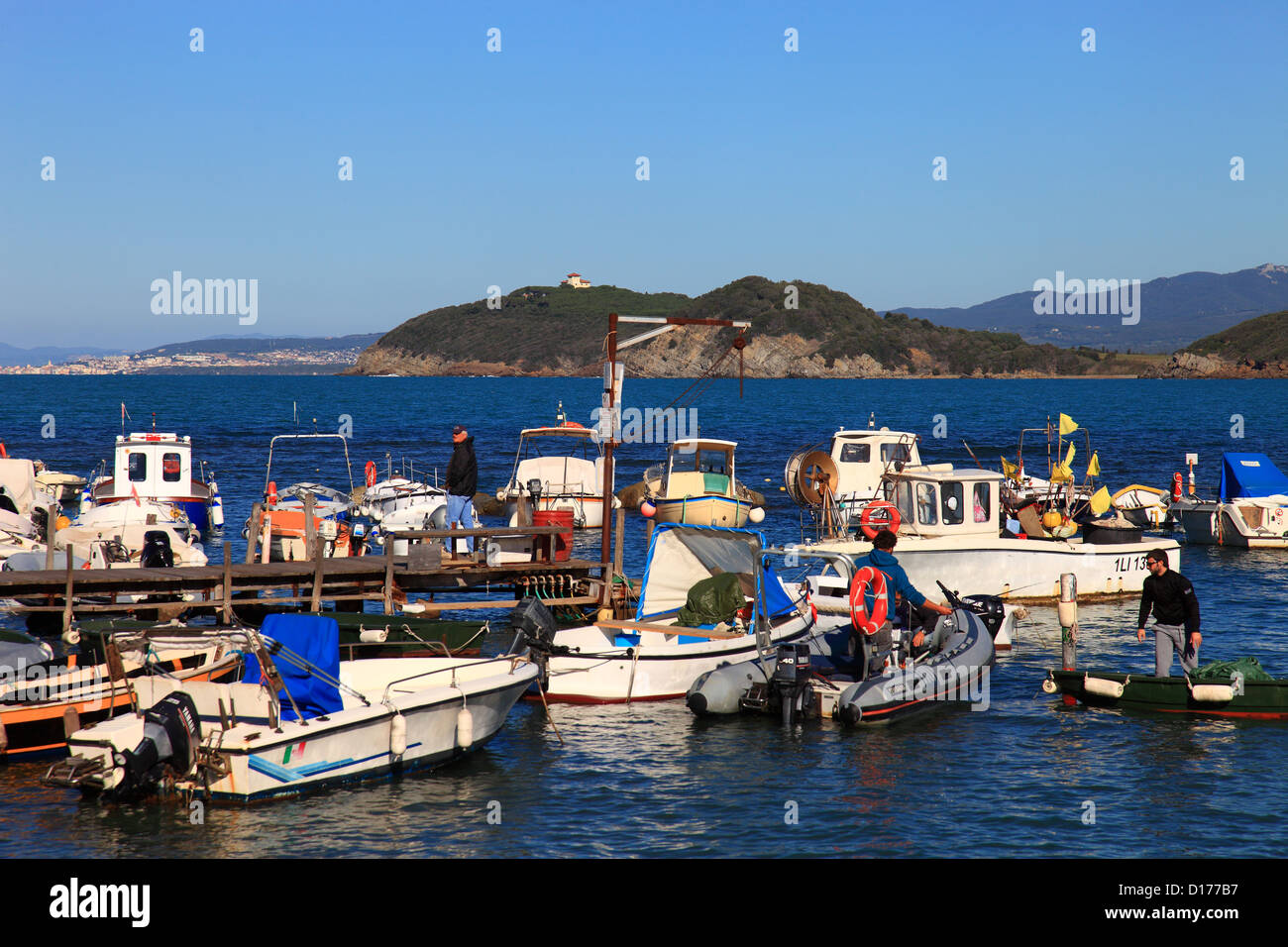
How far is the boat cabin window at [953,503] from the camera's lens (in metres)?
24.0

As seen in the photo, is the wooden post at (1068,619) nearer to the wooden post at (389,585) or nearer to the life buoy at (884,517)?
the life buoy at (884,517)

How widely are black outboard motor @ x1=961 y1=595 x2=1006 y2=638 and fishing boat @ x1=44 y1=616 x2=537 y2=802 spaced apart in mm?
8924

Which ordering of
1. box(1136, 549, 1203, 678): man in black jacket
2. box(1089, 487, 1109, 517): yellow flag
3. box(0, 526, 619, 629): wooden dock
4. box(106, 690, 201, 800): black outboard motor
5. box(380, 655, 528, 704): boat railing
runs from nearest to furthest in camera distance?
1. box(106, 690, 201, 800): black outboard motor
2. box(380, 655, 528, 704): boat railing
3. box(1136, 549, 1203, 678): man in black jacket
4. box(0, 526, 619, 629): wooden dock
5. box(1089, 487, 1109, 517): yellow flag

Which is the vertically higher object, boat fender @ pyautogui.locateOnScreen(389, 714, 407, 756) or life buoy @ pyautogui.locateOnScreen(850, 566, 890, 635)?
life buoy @ pyautogui.locateOnScreen(850, 566, 890, 635)

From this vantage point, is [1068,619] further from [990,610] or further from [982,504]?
[982,504]

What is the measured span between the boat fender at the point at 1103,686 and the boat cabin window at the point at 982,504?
7.97 metres

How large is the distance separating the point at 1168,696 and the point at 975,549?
7.58m

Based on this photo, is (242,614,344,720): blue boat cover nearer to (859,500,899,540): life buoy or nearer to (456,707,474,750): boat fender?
(456,707,474,750): boat fender

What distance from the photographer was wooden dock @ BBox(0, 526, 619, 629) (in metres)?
18.4

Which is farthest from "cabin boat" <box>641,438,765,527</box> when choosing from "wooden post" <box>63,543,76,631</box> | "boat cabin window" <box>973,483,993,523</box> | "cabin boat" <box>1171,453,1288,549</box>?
"wooden post" <box>63,543,76,631</box>

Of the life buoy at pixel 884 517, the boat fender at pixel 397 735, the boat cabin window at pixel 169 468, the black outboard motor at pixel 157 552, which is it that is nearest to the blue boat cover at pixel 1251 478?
the life buoy at pixel 884 517
